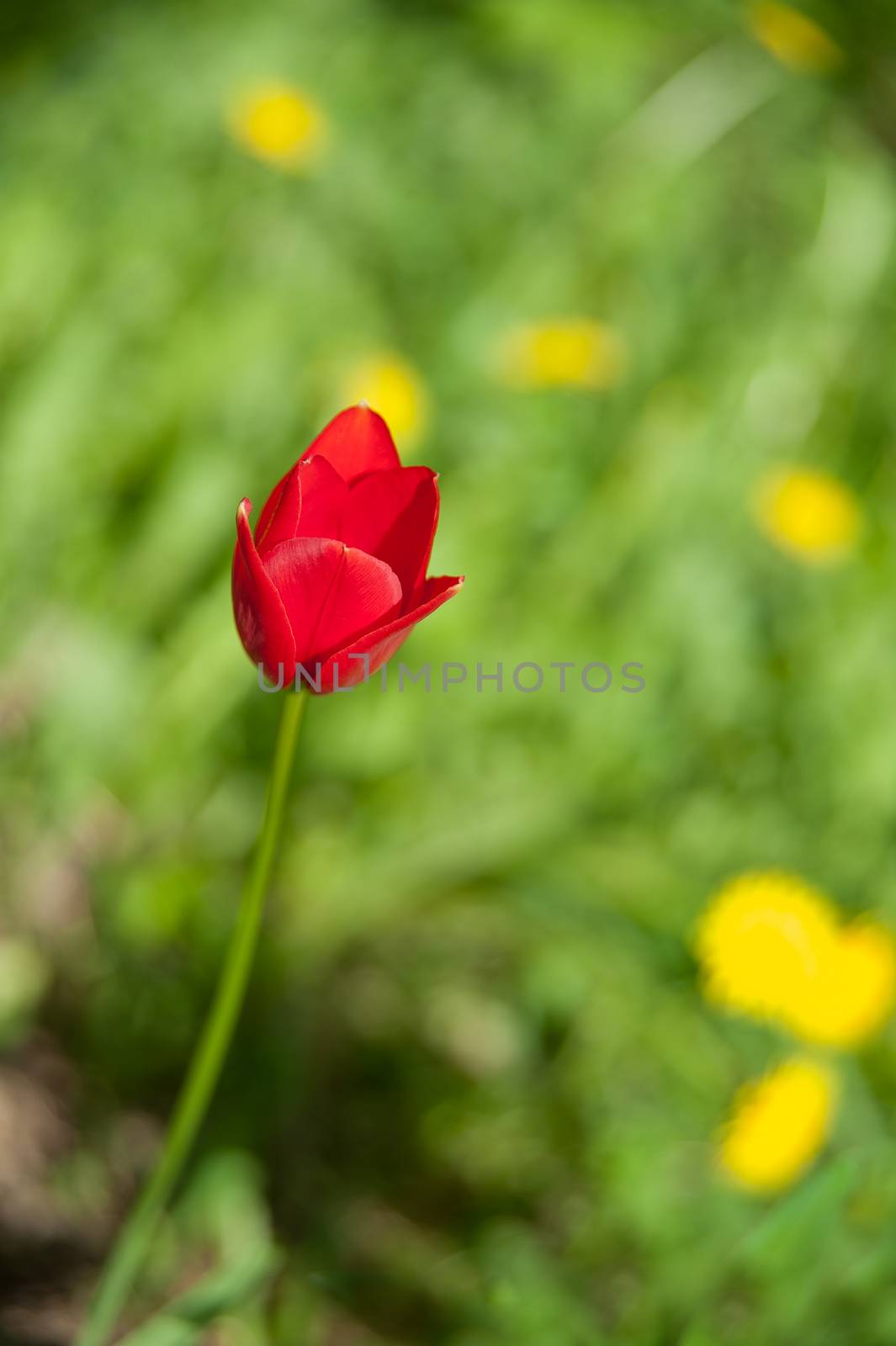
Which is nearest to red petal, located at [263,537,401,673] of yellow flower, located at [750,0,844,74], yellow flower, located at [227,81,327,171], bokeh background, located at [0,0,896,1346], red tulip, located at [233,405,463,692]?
red tulip, located at [233,405,463,692]

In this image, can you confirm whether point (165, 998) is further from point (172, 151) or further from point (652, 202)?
point (652, 202)

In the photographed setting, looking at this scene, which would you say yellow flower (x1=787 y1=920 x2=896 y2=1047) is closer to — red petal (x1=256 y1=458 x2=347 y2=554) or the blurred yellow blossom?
the blurred yellow blossom

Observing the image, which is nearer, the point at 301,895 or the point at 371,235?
the point at 301,895

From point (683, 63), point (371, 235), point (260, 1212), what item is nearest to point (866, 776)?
point (260, 1212)

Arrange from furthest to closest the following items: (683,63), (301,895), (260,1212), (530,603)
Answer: (683,63) → (530,603) → (301,895) → (260,1212)

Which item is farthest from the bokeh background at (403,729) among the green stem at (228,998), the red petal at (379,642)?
the red petal at (379,642)

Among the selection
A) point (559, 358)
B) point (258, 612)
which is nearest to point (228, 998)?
point (258, 612)
